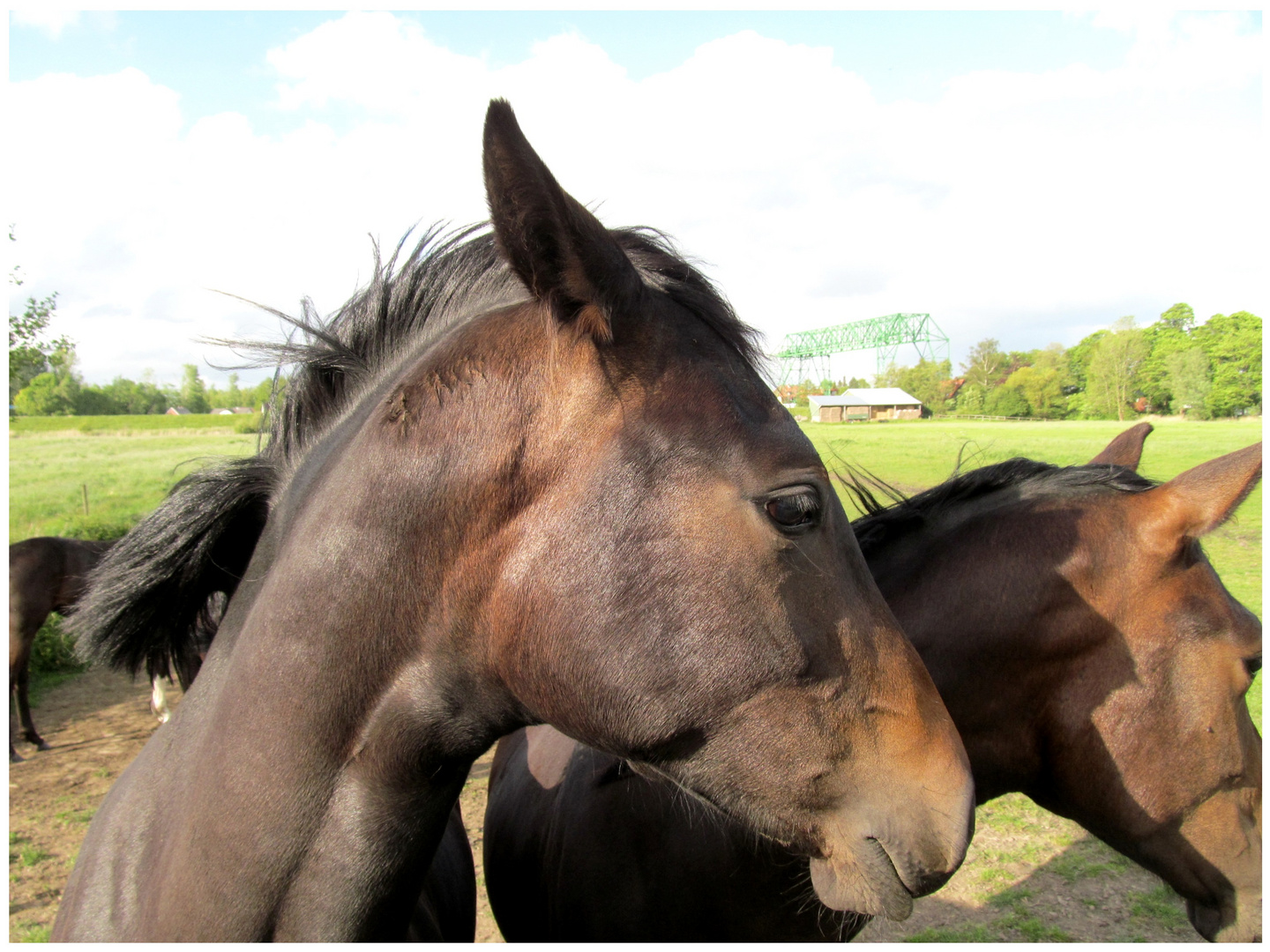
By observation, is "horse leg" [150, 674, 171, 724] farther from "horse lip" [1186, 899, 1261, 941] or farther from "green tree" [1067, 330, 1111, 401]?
"green tree" [1067, 330, 1111, 401]

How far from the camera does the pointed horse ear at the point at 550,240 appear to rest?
1408 mm

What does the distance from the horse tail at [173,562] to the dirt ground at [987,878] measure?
432 centimetres

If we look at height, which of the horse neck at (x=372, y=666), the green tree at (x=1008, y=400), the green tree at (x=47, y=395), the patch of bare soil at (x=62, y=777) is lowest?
the patch of bare soil at (x=62, y=777)

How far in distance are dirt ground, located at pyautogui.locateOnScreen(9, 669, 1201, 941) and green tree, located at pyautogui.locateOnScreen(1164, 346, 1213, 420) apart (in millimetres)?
16746

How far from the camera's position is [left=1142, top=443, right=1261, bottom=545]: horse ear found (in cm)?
214

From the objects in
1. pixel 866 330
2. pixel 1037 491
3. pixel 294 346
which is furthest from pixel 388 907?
pixel 866 330

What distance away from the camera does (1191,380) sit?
2050cm

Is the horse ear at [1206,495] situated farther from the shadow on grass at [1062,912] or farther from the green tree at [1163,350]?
the green tree at [1163,350]

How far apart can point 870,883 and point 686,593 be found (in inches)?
31.3

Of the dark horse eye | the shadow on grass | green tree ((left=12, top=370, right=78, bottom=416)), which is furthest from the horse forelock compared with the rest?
green tree ((left=12, top=370, right=78, bottom=416))

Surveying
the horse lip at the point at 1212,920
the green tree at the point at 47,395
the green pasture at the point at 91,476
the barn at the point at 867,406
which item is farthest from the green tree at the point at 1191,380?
the barn at the point at 867,406

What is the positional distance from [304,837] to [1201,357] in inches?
1008

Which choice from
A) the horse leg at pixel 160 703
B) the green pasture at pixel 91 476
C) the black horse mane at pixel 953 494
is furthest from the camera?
the green pasture at pixel 91 476

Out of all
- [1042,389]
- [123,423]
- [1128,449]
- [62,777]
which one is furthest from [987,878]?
[123,423]
